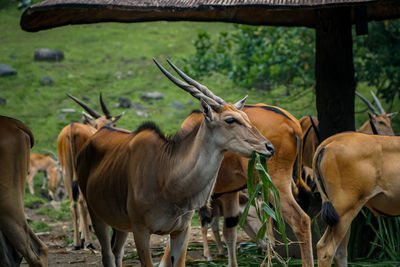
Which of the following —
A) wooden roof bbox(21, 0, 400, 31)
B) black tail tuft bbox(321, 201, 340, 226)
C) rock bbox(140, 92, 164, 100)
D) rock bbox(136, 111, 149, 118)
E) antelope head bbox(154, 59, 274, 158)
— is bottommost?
rock bbox(136, 111, 149, 118)

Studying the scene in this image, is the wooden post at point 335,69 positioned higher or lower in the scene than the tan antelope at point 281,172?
higher

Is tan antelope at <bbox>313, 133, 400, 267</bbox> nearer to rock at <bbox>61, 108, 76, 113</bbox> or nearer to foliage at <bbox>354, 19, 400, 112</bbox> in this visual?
foliage at <bbox>354, 19, 400, 112</bbox>

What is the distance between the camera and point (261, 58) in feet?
41.0

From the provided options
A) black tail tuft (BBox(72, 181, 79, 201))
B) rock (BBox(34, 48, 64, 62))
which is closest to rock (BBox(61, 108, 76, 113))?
rock (BBox(34, 48, 64, 62))

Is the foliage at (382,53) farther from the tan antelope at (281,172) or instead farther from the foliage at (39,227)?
the foliage at (39,227)

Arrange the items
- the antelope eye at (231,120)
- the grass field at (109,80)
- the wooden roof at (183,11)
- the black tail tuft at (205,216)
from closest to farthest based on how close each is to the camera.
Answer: the antelope eye at (231,120), the wooden roof at (183,11), the black tail tuft at (205,216), the grass field at (109,80)

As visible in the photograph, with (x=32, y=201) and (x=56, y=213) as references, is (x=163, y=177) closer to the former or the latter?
(x=56, y=213)

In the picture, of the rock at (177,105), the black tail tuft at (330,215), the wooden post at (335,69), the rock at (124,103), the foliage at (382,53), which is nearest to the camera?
the black tail tuft at (330,215)

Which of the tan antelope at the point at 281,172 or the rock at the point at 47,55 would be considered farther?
the rock at the point at 47,55

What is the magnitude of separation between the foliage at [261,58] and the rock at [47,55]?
20.4 feet

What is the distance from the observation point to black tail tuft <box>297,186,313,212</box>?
6633 mm

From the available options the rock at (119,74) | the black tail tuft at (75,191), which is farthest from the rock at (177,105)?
the black tail tuft at (75,191)

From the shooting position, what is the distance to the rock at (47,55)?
18531mm

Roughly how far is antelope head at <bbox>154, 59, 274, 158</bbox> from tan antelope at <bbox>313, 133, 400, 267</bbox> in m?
1.23
